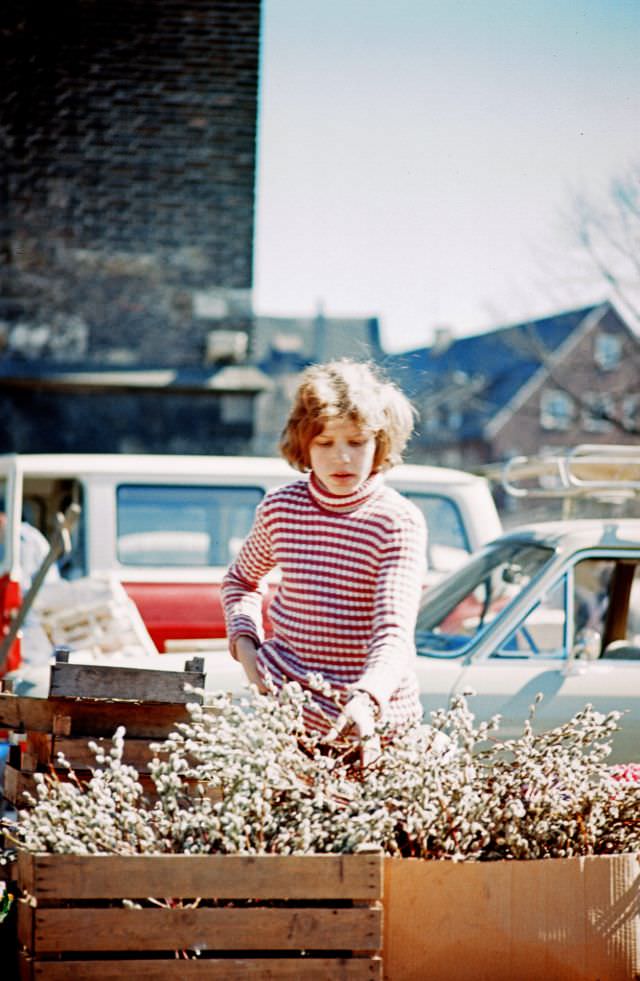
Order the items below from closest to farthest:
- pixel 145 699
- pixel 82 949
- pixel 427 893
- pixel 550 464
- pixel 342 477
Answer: pixel 82 949, pixel 427 893, pixel 145 699, pixel 342 477, pixel 550 464

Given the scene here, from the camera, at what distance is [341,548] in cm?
286

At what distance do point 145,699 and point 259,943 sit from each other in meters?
0.65

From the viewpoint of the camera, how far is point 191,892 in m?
2.14

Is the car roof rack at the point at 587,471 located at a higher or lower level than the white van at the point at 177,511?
lower

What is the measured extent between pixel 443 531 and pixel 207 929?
6085 millimetres

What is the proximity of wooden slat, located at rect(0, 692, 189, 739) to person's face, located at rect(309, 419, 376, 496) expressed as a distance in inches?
24.0

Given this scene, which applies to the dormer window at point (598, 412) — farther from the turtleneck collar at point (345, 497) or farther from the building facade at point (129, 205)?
Answer: the turtleneck collar at point (345, 497)

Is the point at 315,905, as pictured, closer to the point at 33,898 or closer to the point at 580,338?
the point at 33,898

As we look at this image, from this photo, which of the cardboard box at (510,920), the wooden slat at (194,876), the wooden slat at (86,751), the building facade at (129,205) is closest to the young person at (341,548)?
the wooden slat at (86,751)

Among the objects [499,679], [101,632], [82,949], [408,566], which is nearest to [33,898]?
[82,949]

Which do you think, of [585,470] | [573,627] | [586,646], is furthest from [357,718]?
[585,470]

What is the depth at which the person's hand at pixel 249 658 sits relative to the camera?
292cm

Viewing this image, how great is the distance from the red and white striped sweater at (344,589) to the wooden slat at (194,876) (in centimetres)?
58

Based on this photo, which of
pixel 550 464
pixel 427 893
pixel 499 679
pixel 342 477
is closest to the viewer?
pixel 427 893
